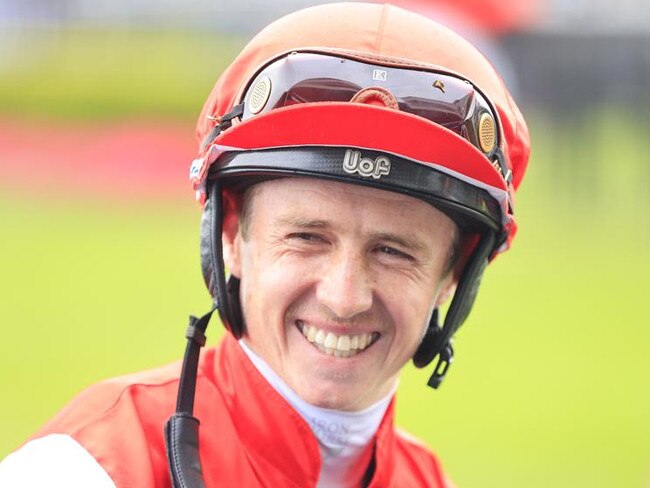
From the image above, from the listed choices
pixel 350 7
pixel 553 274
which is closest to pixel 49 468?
pixel 350 7

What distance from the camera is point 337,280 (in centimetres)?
265

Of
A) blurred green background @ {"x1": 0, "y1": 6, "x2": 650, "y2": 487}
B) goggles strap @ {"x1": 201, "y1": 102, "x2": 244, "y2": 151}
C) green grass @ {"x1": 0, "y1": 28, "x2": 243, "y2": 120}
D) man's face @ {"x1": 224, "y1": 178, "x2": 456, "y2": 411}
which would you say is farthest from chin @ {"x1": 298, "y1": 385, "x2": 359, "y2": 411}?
green grass @ {"x1": 0, "y1": 28, "x2": 243, "y2": 120}

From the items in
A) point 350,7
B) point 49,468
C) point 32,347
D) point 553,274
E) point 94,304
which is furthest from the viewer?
point 553,274

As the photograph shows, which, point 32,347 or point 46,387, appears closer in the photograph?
point 46,387

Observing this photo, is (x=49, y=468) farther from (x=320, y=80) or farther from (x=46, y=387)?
(x=46, y=387)

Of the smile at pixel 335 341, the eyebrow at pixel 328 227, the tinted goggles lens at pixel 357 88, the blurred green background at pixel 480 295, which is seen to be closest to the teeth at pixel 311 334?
the smile at pixel 335 341

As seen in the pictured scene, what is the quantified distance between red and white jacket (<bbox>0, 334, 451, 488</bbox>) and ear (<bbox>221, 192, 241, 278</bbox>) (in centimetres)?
16

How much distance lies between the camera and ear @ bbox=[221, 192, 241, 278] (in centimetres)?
292

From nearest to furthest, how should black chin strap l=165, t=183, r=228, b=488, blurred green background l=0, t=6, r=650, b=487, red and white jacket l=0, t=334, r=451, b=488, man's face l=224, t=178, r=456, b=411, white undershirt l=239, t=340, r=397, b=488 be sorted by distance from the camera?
red and white jacket l=0, t=334, r=451, b=488
black chin strap l=165, t=183, r=228, b=488
man's face l=224, t=178, r=456, b=411
white undershirt l=239, t=340, r=397, b=488
blurred green background l=0, t=6, r=650, b=487

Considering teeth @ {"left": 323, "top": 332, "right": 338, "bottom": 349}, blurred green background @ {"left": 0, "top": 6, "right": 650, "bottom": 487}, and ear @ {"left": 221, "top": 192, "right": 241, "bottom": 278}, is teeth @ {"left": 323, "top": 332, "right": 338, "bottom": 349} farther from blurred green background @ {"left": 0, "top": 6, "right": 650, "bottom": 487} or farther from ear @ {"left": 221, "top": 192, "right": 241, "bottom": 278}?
blurred green background @ {"left": 0, "top": 6, "right": 650, "bottom": 487}

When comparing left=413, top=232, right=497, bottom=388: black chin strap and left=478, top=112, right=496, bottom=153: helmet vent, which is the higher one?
left=478, top=112, right=496, bottom=153: helmet vent

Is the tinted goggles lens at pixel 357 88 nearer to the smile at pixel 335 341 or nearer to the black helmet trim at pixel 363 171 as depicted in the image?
the black helmet trim at pixel 363 171

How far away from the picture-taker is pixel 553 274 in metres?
14.4

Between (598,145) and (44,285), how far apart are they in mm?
9344
